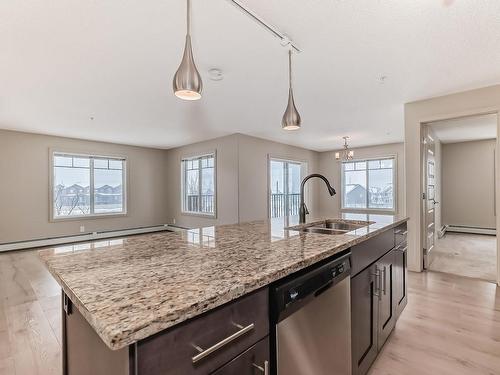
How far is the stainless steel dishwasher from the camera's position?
952 millimetres

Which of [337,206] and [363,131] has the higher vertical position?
[363,131]

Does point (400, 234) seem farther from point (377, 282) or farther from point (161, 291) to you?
point (161, 291)

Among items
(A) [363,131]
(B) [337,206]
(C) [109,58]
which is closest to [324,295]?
(C) [109,58]

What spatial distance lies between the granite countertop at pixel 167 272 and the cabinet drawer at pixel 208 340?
0.04m

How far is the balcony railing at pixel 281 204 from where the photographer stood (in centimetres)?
711

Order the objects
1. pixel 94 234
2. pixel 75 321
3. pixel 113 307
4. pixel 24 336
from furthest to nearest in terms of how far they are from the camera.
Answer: pixel 94 234 → pixel 24 336 → pixel 75 321 → pixel 113 307

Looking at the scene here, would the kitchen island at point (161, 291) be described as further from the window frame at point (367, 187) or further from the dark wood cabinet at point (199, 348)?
the window frame at point (367, 187)

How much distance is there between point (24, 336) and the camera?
222 cm

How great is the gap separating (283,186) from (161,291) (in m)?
6.86

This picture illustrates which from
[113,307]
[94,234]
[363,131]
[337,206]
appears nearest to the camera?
[113,307]

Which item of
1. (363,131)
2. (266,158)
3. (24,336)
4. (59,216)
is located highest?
(363,131)

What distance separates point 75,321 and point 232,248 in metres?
0.69

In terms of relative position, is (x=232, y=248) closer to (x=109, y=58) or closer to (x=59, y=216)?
(x=109, y=58)

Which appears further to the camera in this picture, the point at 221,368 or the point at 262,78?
the point at 262,78
